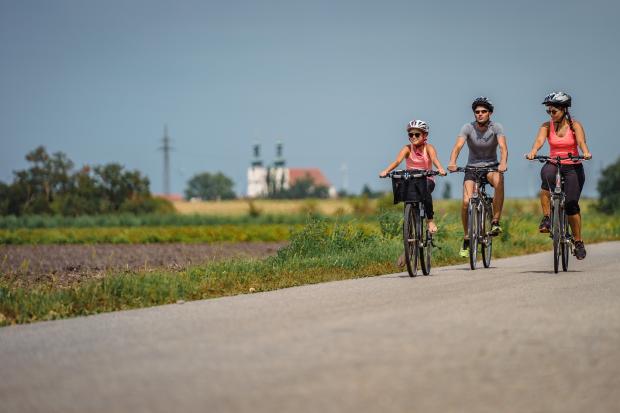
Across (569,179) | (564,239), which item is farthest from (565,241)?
(569,179)

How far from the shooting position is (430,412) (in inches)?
223

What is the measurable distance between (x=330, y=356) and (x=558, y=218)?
8227mm

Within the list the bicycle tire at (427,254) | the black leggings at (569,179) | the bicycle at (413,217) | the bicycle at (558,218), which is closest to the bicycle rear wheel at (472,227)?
the bicycle tire at (427,254)

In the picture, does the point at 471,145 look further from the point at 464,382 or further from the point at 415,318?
the point at 464,382

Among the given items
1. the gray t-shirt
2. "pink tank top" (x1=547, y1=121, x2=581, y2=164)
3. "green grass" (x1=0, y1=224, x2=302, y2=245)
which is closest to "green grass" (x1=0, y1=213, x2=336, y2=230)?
"green grass" (x1=0, y1=224, x2=302, y2=245)

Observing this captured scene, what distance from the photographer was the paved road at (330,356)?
6.00 meters

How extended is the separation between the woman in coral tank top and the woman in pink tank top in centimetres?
135

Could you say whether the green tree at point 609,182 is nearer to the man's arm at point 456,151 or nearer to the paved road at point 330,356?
the man's arm at point 456,151

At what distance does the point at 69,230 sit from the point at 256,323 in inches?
1992

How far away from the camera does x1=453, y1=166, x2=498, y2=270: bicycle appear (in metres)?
16.0

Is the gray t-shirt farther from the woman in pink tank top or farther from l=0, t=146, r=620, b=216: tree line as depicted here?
l=0, t=146, r=620, b=216: tree line

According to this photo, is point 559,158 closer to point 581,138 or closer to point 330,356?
point 581,138

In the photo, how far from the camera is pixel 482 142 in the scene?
15.8 m

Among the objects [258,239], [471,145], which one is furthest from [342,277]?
[258,239]
